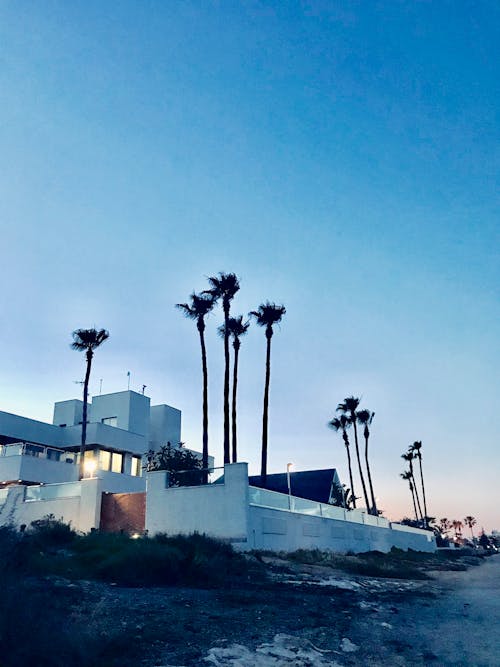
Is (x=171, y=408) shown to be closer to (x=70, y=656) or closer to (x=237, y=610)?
(x=237, y=610)

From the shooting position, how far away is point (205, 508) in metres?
19.6

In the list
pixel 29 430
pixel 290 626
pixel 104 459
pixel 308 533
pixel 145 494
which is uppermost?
pixel 29 430

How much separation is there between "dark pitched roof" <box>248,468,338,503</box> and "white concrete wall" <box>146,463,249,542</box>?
69.7 feet

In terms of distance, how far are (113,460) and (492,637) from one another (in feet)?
109

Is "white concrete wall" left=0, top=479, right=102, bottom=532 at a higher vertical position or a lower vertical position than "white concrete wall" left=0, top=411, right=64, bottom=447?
lower

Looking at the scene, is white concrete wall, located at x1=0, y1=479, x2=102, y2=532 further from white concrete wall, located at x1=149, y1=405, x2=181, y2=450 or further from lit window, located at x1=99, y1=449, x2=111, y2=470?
white concrete wall, located at x1=149, y1=405, x2=181, y2=450

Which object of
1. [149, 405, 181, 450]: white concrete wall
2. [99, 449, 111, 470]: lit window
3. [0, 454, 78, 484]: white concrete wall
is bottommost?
[0, 454, 78, 484]: white concrete wall

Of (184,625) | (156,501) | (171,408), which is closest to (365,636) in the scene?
(184,625)

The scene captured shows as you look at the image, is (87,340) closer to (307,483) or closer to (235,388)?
(235,388)

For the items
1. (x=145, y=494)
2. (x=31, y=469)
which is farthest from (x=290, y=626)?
(x=31, y=469)

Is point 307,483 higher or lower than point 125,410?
lower

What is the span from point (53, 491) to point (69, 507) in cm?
130

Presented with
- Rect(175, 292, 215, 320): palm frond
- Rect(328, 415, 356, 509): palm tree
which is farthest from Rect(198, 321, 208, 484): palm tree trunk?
Rect(328, 415, 356, 509): palm tree

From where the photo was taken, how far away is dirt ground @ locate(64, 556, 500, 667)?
743 centimetres
